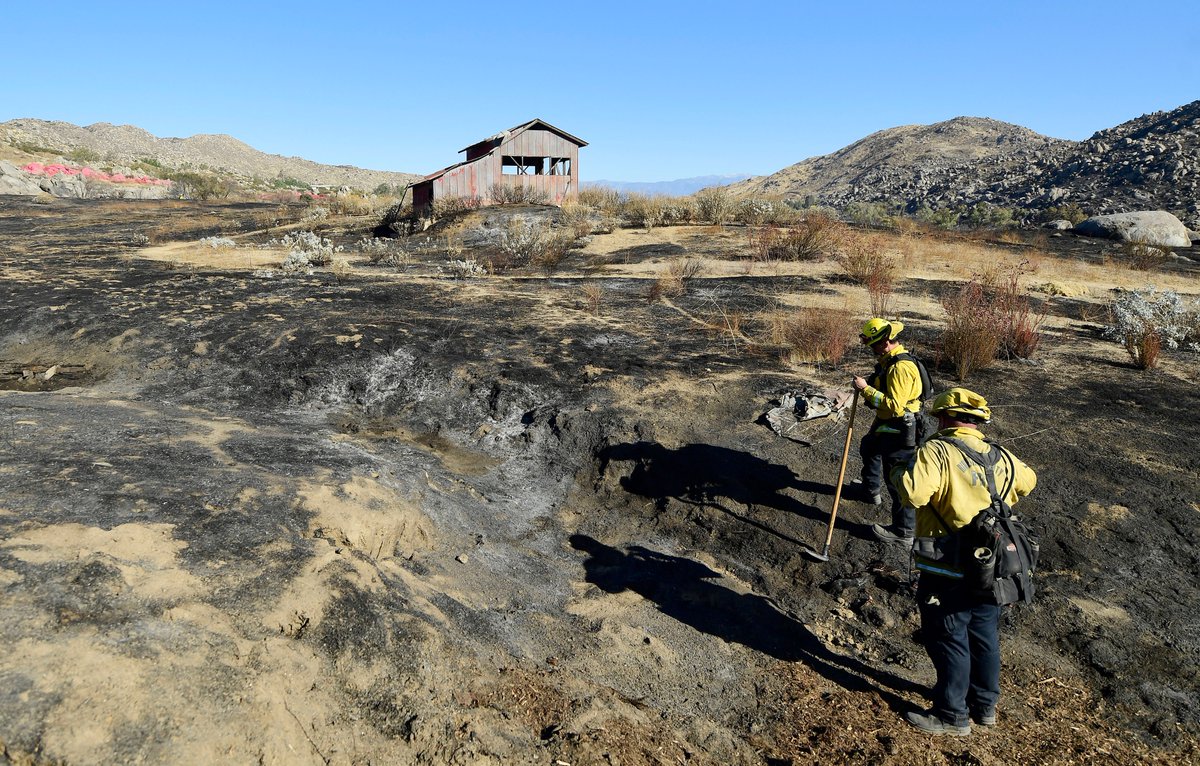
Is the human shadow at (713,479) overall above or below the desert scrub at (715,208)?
below

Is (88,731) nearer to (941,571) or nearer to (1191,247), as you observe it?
(941,571)

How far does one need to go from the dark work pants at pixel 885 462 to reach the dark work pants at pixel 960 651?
5.11ft

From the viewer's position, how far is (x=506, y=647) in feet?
13.0

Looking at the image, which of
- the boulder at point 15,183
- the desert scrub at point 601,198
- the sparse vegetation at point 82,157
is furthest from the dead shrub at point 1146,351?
the sparse vegetation at point 82,157

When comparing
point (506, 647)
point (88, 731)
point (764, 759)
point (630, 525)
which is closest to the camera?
point (88, 731)

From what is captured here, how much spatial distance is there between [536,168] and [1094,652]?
26.5 m

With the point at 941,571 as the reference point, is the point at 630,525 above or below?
below

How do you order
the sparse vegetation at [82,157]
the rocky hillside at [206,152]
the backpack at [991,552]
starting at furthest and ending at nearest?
1. the rocky hillside at [206,152]
2. the sparse vegetation at [82,157]
3. the backpack at [991,552]

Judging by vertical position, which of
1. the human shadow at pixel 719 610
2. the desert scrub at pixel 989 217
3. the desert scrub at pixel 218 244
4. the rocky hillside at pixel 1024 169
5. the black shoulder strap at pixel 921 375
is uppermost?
the rocky hillside at pixel 1024 169

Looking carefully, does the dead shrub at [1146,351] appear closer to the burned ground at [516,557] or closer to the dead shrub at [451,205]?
the burned ground at [516,557]

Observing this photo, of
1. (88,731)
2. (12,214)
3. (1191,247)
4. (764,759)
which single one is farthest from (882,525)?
(12,214)

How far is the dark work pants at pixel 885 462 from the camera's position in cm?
524

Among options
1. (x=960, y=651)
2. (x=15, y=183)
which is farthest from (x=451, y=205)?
(x=15, y=183)

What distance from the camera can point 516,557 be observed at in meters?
5.30
